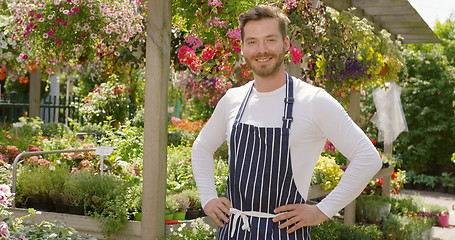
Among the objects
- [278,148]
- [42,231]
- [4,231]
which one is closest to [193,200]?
[42,231]

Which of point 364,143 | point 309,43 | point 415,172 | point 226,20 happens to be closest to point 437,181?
point 415,172

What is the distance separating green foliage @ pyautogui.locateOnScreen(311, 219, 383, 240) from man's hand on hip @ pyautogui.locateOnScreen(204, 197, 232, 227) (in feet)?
7.24

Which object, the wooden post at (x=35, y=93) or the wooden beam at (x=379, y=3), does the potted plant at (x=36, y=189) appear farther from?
the wooden post at (x=35, y=93)

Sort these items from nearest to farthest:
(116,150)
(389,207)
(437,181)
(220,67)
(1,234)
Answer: (1,234), (220,67), (116,150), (389,207), (437,181)

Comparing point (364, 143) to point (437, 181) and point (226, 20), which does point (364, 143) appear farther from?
point (437, 181)

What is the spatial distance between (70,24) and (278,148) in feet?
8.41

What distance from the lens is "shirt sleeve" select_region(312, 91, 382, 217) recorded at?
1766mm

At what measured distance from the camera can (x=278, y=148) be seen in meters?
1.82

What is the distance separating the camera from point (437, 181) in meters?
11.2

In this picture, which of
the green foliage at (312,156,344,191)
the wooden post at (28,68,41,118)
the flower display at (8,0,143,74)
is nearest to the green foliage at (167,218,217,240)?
the flower display at (8,0,143,74)

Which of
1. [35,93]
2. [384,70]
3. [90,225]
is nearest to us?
[90,225]

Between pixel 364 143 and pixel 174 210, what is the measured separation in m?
1.90

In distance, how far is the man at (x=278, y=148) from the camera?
179cm

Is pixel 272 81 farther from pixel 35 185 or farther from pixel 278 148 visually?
pixel 35 185
